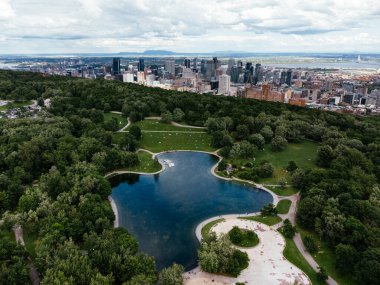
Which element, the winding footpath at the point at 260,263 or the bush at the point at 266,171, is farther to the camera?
the bush at the point at 266,171

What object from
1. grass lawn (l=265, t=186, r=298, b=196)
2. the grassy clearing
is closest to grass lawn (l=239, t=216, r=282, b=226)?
grass lawn (l=265, t=186, r=298, b=196)

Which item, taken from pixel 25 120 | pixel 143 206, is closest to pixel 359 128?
pixel 143 206

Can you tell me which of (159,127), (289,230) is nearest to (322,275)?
(289,230)

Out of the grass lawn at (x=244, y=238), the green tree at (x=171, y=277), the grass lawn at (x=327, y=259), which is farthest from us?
the grass lawn at (x=244, y=238)

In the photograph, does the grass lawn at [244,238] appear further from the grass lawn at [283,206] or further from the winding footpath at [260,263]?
the grass lawn at [283,206]

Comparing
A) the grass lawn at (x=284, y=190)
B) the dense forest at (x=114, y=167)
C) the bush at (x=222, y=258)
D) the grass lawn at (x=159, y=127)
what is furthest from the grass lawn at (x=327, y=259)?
the grass lawn at (x=159, y=127)
